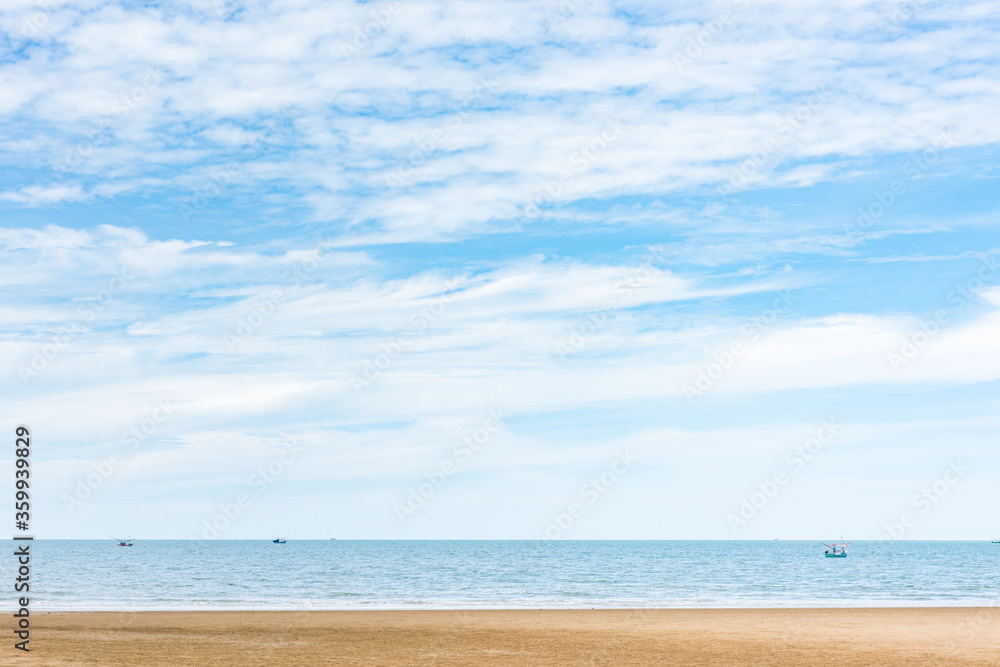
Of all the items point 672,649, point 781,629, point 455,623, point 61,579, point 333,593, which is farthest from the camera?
point 61,579

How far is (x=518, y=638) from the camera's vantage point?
88.3 ft

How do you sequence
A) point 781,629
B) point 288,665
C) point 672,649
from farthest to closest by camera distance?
point 781,629, point 672,649, point 288,665

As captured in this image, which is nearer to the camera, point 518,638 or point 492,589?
point 518,638

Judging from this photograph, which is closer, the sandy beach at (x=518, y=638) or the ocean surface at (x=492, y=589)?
the sandy beach at (x=518, y=638)

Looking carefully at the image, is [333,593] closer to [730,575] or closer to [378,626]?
[378,626]

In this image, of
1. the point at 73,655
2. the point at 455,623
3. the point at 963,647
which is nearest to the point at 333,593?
the point at 455,623

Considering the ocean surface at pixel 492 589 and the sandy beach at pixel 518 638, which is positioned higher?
the sandy beach at pixel 518 638

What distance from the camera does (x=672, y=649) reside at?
2412 cm

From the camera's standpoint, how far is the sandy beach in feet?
72.9

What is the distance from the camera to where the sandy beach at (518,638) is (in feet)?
72.9

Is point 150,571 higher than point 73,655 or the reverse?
the reverse

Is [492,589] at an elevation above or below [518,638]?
below

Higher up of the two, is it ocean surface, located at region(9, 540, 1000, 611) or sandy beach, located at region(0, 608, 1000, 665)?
sandy beach, located at region(0, 608, 1000, 665)

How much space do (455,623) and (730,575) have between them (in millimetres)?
57617
